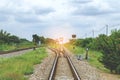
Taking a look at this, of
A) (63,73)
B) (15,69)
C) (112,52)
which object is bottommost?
(63,73)

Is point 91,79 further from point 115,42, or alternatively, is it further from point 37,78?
point 115,42

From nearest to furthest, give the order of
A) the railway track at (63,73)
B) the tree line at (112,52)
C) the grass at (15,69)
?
the grass at (15,69) < the railway track at (63,73) < the tree line at (112,52)

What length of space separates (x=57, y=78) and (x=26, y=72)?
13.0ft

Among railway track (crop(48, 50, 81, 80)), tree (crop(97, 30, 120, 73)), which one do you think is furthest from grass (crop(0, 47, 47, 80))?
tree (crop(97, 30, 120, 73))

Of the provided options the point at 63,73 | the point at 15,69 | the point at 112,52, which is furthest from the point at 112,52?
the point at 15,69

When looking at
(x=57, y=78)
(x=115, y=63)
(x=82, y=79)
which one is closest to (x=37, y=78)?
(x=57, y=78)

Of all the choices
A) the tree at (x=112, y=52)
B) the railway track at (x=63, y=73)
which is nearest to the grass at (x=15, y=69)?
the railway track at (x=63, y=73)

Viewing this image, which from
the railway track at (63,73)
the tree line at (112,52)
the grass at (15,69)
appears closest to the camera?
the grass at (15,69)

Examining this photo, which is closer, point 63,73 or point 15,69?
point 63,73

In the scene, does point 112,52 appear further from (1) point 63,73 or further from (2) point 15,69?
(2) point 15,69

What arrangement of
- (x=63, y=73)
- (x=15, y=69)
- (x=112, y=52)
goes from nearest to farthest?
(x=63, y=73), (x=15, y=69), (x=112, y=52)

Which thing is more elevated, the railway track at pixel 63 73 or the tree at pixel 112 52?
the tree at pixel 112 52

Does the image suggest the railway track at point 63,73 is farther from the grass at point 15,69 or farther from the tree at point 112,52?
the tree at point 112,52

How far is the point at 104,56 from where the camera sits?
29.2 metres
